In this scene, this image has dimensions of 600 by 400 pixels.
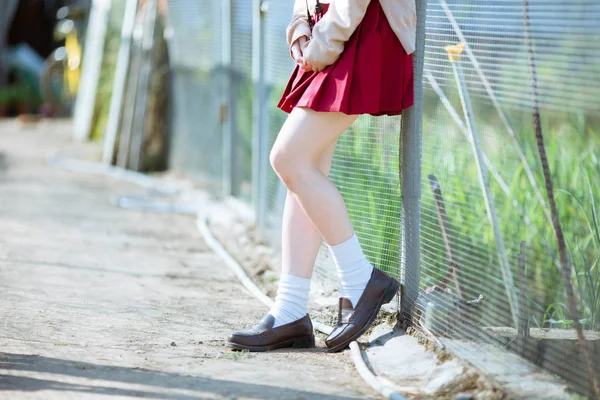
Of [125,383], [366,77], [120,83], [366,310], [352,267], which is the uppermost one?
[120,83]

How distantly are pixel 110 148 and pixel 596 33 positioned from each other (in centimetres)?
677

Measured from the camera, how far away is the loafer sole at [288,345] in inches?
122

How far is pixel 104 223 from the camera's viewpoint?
5902mm

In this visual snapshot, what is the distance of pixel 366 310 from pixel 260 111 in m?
2.42

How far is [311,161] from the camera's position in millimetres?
2939

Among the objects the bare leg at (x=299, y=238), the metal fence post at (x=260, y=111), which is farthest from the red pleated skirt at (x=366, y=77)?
the metal fence post at (x=260, y=111)

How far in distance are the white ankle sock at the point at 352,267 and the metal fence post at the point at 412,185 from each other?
18 centimetres

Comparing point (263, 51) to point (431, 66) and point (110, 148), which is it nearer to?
point (431, 66)

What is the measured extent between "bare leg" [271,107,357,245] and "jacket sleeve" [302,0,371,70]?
17 cm

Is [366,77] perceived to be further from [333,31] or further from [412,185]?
[412,185]

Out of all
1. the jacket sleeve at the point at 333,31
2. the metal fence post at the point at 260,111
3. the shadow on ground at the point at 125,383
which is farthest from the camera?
the metal fence post at the point at 260,111

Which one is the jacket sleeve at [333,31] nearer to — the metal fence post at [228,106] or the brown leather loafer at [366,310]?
the brown leather loafer at [366,310]

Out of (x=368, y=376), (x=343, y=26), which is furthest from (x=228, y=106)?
(x=368, y=376)

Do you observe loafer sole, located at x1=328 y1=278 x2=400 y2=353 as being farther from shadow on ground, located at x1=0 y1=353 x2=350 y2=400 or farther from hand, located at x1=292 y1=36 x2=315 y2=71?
hand, located at x1=292 y1=36 x2=315 y2=71
